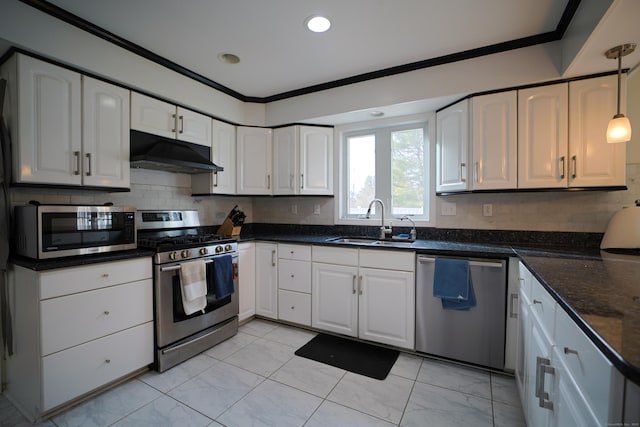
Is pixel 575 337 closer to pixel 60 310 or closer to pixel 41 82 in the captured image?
pixel 60 310

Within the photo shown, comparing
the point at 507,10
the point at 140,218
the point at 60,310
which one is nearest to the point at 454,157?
the point at 507,10

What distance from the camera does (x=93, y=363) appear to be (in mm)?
1819

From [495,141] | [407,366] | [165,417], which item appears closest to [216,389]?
[165,417]

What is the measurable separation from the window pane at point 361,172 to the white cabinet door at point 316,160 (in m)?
0.27

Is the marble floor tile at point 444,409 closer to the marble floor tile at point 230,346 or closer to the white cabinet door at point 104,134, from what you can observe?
the marble floor tile at point 230,346

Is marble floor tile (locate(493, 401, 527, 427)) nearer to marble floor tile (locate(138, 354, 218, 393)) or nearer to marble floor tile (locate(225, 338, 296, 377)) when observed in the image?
marble floor tile (locate(225, 338, 296, 377))

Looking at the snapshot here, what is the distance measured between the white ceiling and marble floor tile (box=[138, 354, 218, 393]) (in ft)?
8.47

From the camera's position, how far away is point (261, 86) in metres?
3.04

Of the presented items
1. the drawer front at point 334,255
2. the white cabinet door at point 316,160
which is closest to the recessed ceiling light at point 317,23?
the white cabinet door at point 316,160

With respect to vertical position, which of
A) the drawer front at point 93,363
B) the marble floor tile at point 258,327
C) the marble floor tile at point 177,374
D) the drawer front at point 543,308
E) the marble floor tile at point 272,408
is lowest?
the marble floor tile at point 272,408

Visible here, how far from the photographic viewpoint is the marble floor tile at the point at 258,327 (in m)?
2.82

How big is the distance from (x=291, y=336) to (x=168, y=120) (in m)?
2.36

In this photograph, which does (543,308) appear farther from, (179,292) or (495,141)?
(179,292)

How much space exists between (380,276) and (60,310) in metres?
2.24
